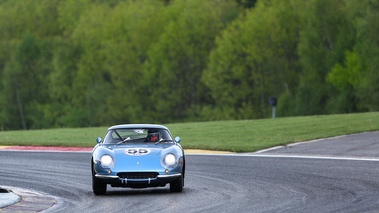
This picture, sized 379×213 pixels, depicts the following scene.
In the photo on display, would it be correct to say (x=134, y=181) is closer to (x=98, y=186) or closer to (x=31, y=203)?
(x=98, y=186)

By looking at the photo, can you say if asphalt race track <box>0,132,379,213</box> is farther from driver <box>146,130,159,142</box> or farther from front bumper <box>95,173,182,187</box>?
driver <box>146,130,159,142</box>

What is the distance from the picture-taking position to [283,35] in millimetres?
66438

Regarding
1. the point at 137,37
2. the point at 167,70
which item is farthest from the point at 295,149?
the point at 137,37

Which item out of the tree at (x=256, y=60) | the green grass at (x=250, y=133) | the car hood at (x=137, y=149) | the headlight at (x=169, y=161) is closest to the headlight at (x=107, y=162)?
the car hood at (x=137, y=149)

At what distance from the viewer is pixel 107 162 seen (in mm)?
13062

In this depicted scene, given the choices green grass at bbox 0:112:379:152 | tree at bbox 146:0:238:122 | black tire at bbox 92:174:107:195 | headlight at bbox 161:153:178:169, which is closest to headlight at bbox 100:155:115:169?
black tire at bbox 92:174:107:195

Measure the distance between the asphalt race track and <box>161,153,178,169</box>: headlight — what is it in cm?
53

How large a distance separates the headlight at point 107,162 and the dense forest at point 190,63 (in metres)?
45.6

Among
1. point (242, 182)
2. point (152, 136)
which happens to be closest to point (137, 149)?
point (152, 136)

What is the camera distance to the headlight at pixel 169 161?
13109mm

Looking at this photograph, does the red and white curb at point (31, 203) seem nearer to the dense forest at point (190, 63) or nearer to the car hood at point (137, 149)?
the car hood at point (137, 149)

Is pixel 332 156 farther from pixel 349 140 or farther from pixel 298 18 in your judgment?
pixel 298 18

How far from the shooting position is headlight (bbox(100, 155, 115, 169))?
42.7ft

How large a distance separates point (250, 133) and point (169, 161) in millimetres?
18272
